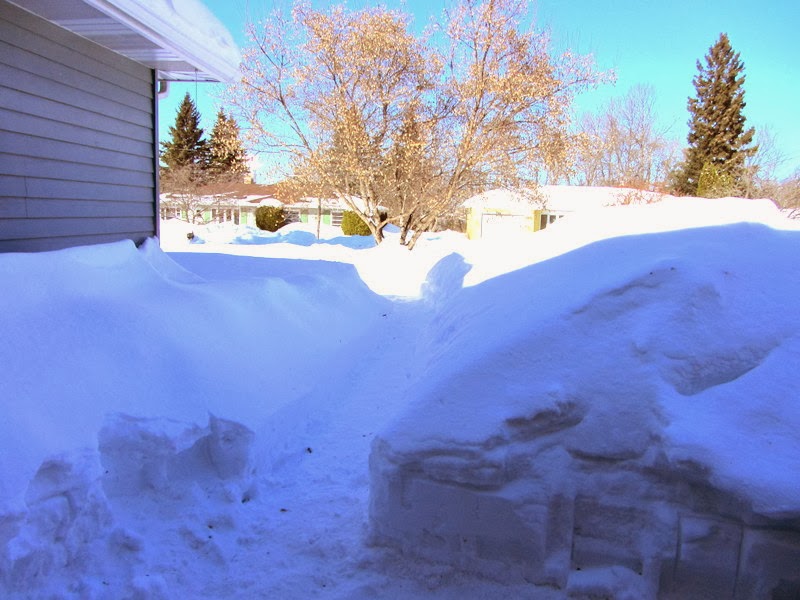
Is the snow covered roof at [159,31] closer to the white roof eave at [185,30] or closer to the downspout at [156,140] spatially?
the white roof eave at [185,30]

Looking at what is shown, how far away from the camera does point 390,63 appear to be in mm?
15156

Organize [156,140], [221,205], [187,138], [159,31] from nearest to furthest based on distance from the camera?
[159,31] → [156,140] → [221,205] → [187,138]

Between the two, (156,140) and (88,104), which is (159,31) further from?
(156,140)

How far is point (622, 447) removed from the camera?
2.20 m

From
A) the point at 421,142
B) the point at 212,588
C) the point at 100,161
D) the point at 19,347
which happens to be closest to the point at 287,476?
the point at 212,588

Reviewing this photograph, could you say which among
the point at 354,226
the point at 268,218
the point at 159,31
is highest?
the point at 159,31

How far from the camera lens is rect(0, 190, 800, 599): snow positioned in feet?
6.83

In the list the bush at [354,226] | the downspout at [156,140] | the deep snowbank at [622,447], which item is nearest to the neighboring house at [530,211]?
the bush at [354,226]

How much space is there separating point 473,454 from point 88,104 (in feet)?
17.5

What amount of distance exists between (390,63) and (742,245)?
1364 cm

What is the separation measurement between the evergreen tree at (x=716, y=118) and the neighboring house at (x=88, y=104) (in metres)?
27.4

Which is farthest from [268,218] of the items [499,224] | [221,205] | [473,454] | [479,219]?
[473,454]

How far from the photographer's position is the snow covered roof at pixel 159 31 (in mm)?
4395

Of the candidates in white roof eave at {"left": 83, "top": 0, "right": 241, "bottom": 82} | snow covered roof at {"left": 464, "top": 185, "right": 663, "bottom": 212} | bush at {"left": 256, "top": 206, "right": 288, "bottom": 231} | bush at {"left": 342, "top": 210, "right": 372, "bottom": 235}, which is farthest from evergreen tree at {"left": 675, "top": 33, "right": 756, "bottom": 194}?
white roof eave at {"left": 83, "top": 0, "right": 241, "bottom": 82}
